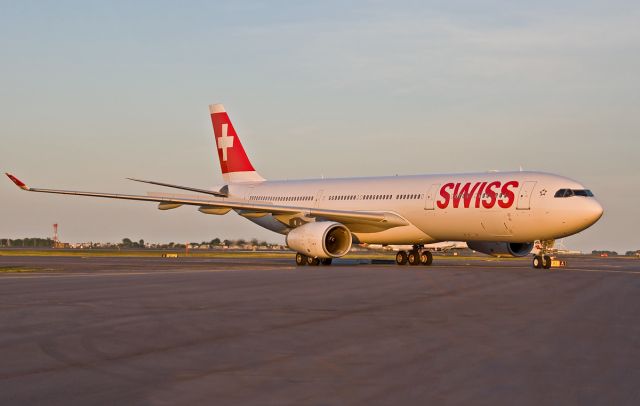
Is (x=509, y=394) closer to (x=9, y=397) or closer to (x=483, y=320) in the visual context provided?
(x=9, y=397)

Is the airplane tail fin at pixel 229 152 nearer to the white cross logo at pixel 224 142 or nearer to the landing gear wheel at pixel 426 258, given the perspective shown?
the white cross logo at pixel 224 142

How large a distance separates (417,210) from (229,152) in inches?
638

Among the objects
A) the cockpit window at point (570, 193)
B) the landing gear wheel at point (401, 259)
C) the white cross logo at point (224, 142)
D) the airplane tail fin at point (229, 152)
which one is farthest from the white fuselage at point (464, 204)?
the white cross logo at point (224, 142)

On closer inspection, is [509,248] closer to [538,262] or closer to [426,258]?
[426,258]

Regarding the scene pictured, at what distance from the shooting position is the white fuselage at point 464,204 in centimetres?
3378

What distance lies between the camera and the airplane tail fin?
5034cm

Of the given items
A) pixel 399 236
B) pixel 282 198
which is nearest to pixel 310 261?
pixel 399 236

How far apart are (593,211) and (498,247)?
23.0 feet

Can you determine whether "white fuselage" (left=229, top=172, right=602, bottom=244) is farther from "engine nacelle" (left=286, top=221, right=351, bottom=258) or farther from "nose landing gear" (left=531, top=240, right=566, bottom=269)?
"engine nacelle" (left=286, top=221, right=351, bottom=258)

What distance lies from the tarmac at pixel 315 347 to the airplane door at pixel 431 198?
57.6 ft

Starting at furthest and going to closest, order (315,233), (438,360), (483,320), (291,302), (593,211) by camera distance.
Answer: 1. (315,233)
2. (593,211)
3. (291,302)
4. (483,320)
5. (438,360)

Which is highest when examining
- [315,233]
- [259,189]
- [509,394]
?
[259,189]

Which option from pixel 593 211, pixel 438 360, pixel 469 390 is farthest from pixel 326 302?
pixel 593 211

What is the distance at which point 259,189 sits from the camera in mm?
47875
